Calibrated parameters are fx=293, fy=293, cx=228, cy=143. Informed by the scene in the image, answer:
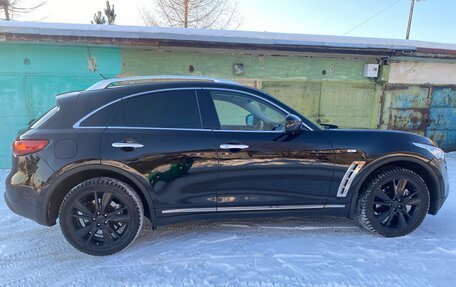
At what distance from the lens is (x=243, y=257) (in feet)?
9.51

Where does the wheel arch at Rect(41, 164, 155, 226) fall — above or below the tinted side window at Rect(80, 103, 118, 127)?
below

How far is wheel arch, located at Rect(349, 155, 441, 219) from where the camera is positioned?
321 centimetres

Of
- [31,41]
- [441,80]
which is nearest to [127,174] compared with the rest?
[31,41]

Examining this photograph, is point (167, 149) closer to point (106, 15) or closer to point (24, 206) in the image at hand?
point (24, 206)

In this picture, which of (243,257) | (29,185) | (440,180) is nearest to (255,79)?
(440,180)

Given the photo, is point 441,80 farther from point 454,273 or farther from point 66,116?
point 66,116

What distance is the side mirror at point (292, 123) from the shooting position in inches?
117

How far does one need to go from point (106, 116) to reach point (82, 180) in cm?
69

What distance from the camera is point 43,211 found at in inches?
112

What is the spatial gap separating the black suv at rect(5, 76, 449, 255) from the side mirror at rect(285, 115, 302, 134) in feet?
0.04

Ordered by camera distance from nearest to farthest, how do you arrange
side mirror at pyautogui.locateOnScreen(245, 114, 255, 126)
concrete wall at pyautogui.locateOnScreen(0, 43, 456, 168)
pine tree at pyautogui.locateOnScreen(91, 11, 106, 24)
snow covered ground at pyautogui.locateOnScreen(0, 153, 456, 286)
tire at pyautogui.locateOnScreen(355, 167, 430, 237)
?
1. snow covered ground at pyautogui.locateOnScreen(0, 153, 456, 286)
2. tire at pyautogui.locateOnScreen(355, 167, 430, 237)
3. side mirror at pyautogui.locateOnScreen(245, 114, 255, 126)
4. concrete wall at pyautogui.locateOnScreen(0, 43, 456, 168)
5. pine tree at pyautogui.locateOnScreen(91, 11, 106, 24)

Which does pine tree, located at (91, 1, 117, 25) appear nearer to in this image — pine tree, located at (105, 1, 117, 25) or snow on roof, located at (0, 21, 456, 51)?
pine tree, located at (105, 1, 117, 25)

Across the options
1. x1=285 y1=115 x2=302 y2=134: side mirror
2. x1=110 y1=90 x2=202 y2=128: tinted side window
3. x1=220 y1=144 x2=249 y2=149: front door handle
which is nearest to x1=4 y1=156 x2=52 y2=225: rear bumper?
x1=110 y1=90 x2=202 y2=128: tinted side window

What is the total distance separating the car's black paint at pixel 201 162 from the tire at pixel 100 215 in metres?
0.13
